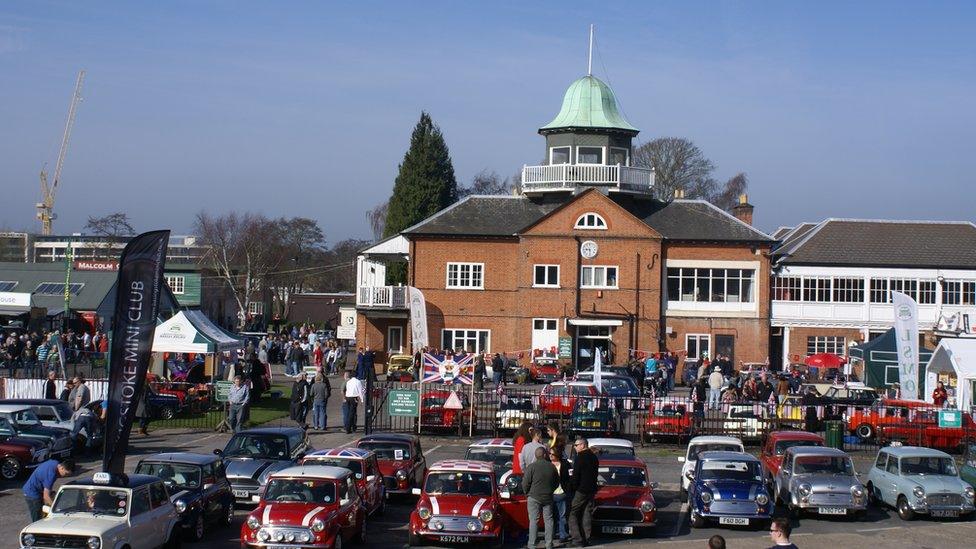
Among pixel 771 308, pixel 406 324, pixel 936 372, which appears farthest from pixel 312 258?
pixel 936 372

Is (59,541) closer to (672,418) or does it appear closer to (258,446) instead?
(258,446)

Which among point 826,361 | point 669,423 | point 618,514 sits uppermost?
point 826,361

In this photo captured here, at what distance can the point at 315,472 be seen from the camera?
711 inches

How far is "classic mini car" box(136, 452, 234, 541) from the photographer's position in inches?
726

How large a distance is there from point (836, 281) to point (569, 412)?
27500 mm

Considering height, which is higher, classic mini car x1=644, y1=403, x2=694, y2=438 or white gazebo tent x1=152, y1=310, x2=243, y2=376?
white gazebo tent x1=152, y1=310, x2=243, y2=376

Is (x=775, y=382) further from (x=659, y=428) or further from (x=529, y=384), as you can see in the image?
(x=659, y=428)

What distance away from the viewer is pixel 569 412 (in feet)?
105

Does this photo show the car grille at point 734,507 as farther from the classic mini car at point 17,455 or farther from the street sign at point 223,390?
the street sign at point 223,390

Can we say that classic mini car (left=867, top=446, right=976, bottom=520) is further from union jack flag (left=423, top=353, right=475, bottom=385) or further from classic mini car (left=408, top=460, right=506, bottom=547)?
union jack flag (left=423, top=353, right=475, bottom=385)

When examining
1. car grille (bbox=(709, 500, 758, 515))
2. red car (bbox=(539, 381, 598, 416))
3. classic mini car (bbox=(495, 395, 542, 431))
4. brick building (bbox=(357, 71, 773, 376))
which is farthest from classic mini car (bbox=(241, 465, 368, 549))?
brick building (bbox=(357, 71, 773, 376))

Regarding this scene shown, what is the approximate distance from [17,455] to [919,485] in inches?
738

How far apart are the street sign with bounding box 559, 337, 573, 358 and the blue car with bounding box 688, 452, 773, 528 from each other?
101ft

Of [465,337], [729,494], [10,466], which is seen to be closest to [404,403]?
[10,466]
